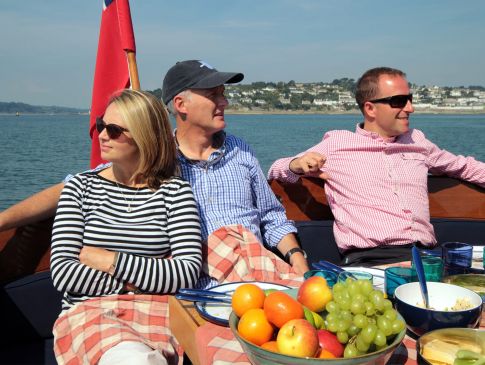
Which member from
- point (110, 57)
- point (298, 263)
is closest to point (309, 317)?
point (298, 263)

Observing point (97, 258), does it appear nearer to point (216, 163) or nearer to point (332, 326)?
point (216, 163)

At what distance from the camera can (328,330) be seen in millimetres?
1042

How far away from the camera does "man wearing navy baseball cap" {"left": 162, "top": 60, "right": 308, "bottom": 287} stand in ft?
8.24

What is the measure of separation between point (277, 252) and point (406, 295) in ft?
4.47

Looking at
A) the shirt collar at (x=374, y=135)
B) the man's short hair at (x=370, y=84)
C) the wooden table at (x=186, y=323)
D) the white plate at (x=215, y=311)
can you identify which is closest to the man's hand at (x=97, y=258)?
the wooden table at (x=186, y=323)

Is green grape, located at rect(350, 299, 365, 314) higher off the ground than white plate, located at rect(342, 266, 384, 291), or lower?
higher

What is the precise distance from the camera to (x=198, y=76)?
258 cm

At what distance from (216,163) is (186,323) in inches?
49.6

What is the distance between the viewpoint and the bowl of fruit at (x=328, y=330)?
3.18 ft

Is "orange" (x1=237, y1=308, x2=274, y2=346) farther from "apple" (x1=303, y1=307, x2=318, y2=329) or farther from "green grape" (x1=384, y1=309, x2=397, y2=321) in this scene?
"green grape" (x1=384, y1=309, x2=397, y2=321)

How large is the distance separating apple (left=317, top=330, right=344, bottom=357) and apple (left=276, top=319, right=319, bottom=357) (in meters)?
0.02

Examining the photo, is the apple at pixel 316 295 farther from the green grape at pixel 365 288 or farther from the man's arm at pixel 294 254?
the man's arm at pixel 294 254

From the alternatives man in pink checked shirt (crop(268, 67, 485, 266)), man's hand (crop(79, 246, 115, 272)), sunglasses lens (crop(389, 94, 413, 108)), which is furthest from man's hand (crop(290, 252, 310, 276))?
sunglasses lens (crop(389, 94, 413, 108))

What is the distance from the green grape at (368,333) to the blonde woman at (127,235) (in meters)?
0.95
